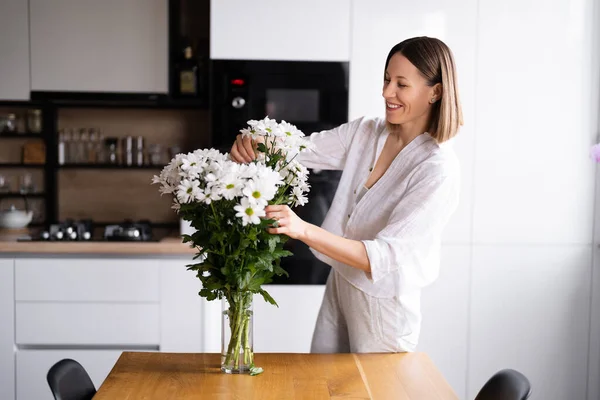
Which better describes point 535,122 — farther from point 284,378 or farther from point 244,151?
point 284,378

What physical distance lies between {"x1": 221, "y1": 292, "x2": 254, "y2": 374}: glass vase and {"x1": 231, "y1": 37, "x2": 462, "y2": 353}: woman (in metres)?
0.24

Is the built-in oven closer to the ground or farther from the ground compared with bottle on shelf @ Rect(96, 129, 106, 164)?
farther from the ground

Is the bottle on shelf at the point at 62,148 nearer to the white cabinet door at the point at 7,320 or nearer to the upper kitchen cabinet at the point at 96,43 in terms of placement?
the upper kitchen cabinet at the point at 96,43

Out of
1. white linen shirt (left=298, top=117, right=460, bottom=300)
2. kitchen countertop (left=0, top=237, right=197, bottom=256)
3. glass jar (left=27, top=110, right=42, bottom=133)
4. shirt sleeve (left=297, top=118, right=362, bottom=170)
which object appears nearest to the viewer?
white linen shirt (left=298, top=117, right=460, bottom=300)

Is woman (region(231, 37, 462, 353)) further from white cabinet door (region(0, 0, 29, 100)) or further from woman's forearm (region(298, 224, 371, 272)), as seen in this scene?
white cabinet door (region(0, 0, 29, 100))

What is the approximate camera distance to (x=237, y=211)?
5.21 ft

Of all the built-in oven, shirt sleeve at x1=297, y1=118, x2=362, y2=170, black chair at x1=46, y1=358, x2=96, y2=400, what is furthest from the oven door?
black chair at x1=46, y1=358, x2=96, y2=400

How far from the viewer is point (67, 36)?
11.9 feet

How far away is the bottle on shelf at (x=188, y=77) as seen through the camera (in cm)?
371

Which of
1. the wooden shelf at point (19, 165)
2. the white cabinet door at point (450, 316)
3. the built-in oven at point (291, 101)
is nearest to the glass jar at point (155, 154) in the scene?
the wooden shelf at point (19, 165)

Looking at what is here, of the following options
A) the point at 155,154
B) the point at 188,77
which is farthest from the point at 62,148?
the point at 188,77

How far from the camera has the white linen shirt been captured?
188 cm

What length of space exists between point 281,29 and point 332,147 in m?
1.22

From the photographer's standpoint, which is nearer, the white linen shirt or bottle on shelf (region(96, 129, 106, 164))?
the white linen shirt
